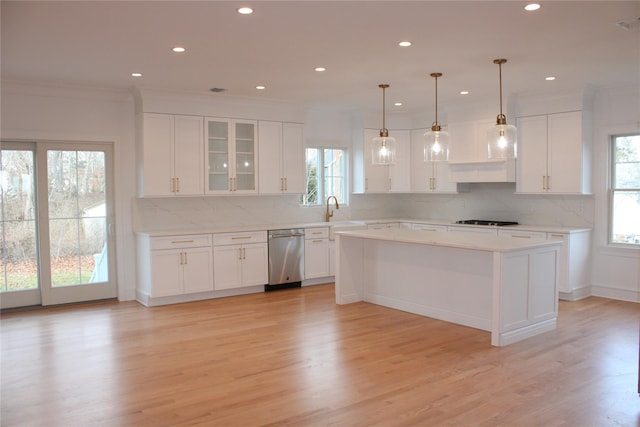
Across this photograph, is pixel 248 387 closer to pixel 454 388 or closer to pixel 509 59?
pixel 454 388

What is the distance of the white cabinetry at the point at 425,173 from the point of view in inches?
314

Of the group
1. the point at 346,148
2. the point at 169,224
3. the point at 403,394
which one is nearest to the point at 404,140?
the point at 346,148

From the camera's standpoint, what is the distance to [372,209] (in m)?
8.84

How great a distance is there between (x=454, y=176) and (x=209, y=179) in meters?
3.60

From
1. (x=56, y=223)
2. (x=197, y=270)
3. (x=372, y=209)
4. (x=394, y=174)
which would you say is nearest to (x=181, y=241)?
(x=197, y=270)

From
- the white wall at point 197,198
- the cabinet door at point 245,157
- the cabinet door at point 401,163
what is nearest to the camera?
the white wall at point 197,198

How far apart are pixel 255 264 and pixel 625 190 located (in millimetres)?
4814

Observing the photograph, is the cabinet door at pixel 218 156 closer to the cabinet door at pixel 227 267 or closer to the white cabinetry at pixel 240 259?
the white cabinetry at pixel 240 259

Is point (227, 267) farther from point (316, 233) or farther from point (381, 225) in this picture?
point (381, 225)

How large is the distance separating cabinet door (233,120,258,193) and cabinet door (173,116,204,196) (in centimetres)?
51

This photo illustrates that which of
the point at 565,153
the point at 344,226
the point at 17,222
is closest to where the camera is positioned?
the point at 17,222

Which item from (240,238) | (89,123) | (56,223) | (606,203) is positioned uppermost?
(89,123)

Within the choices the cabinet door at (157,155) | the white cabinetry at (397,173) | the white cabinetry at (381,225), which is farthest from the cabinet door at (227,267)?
the white cabinetry at (397,173)

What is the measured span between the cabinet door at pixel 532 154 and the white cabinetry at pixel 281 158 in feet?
9.98
